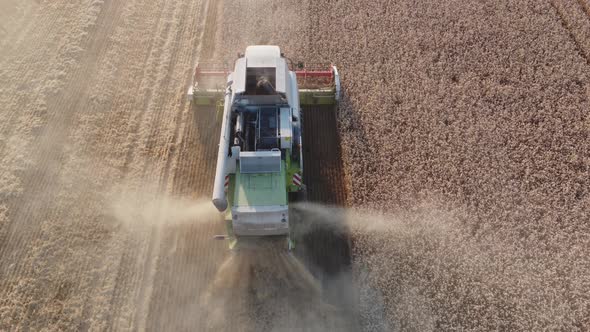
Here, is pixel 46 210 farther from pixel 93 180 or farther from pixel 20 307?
pixel 20 307

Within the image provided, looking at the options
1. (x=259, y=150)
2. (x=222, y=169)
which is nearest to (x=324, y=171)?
(x=259, y=150)

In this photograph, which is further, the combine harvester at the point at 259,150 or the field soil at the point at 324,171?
the field soil at the point at 324,171

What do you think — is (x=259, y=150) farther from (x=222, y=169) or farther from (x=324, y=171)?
(x=324, y=171)

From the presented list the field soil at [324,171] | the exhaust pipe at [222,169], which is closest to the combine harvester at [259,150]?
the exhaust pipe at [222,169]

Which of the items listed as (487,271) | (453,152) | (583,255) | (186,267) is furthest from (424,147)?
(186,267)

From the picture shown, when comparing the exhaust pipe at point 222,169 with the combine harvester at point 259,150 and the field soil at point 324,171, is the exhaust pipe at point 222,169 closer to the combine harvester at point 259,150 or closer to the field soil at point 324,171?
the combine harvester at point 259,150

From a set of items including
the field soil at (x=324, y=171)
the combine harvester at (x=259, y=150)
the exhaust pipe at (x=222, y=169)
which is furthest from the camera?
the field soil at (x=324, y=171)
